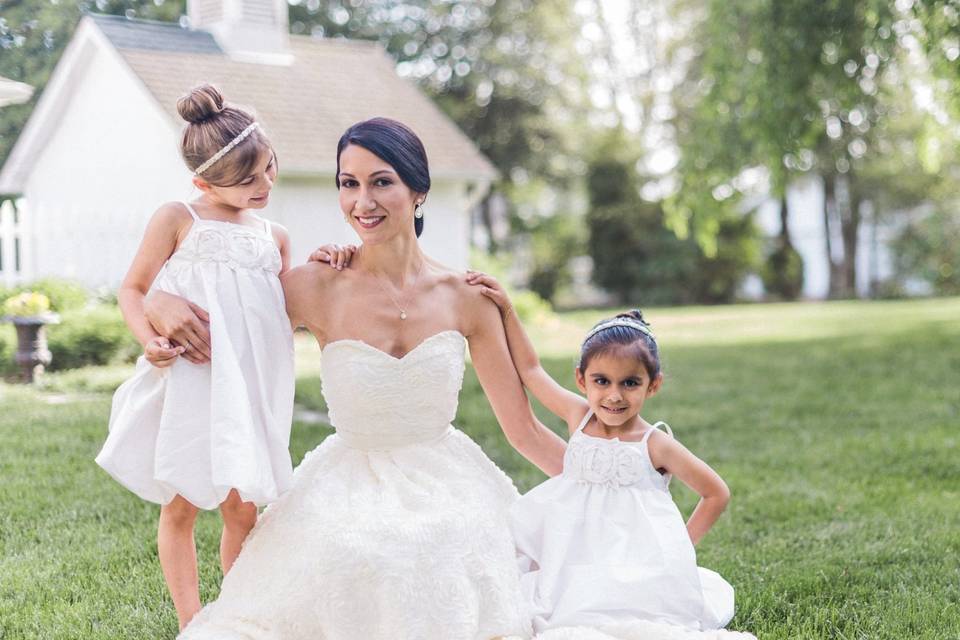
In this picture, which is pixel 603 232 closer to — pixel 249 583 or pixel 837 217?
pixel 837 217

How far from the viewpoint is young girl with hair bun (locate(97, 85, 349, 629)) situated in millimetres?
2732

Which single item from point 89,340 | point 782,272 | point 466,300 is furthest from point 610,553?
point 782,272

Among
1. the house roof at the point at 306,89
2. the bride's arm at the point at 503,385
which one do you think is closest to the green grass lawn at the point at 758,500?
the bride's arm at the point at 503,385

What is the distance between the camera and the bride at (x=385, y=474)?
2.65 m

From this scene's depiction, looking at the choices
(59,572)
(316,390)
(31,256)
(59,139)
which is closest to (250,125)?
(59,572)

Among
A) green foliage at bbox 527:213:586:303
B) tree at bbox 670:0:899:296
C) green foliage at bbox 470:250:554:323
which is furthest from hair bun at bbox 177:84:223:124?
green foliage at bbox 527:213:586:303

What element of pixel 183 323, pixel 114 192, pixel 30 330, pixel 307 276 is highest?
pixel 114 192

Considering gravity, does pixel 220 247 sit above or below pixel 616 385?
A: above

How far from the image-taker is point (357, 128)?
2.87m

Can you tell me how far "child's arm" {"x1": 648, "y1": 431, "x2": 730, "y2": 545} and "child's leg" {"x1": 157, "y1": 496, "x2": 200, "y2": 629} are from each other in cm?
132

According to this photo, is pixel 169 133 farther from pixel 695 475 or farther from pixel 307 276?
pixel 695 475

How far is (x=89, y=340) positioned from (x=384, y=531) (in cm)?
630

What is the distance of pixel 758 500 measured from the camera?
5.06 metres

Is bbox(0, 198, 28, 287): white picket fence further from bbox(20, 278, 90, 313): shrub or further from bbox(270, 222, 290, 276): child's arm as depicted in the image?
bbox(270, 222, 290, 276): child's arm
